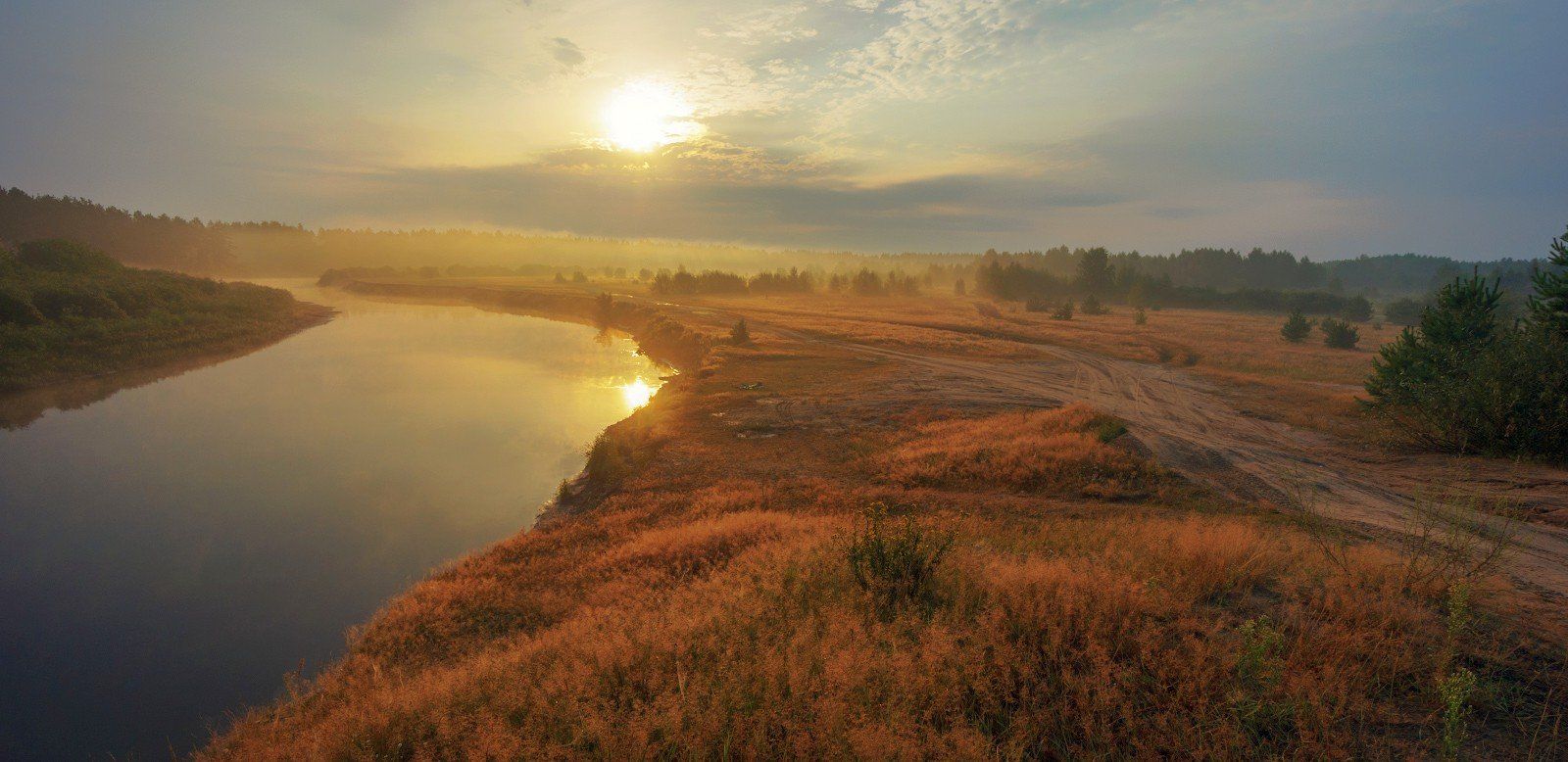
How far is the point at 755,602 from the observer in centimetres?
713

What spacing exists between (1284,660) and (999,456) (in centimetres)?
1111

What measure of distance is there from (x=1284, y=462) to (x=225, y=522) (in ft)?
95.3

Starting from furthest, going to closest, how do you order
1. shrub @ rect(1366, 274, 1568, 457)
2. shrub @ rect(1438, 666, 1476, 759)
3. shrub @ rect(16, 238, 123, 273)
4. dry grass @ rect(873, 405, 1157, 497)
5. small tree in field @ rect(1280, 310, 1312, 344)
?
1. small tree in field @ rect(1280, 310, 1312, 344)
2. shrub @ rect(16, 238, 123, 273)
3. dry grass @ rect(873, 405, 1157, 497)
4. shrub @ rect(1366, 274, 1568, 457)
5. shrub @ rect(1438, 666, 1476, 759)

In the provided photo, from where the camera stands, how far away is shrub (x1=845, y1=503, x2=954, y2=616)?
23.2 ft

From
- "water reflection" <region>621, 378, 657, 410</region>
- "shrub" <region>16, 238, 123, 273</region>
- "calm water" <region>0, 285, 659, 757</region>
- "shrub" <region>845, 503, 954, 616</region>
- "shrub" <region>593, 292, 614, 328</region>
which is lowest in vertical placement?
"calm water" <region>0, 285, 659, 757</region>

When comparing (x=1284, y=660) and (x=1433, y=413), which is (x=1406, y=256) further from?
(x=1284, y=660)

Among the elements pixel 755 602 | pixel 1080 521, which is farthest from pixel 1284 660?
pixel 1080 521

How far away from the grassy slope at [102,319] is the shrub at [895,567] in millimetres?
39913

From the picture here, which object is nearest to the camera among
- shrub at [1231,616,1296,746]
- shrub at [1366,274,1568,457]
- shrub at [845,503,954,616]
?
shrub at [1231,616,1296,746]

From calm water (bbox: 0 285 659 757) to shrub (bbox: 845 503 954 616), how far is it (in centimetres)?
952

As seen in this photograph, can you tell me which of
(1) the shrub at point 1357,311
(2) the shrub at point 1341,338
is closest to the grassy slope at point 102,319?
(2) the shrub at point 1341,338

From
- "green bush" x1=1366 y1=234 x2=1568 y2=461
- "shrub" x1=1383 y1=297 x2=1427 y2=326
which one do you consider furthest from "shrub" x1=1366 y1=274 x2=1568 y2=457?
"shrub" x1=1383 y1=297 x2=1427 y2=326

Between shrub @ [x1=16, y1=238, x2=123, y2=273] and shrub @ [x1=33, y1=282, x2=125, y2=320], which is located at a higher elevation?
shrub @ [x1=16, y1=238, x2=123, y2=273]

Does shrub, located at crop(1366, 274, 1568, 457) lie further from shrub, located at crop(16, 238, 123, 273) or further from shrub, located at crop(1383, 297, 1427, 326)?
shrub, located at crop(16, 238, 123, 273)
